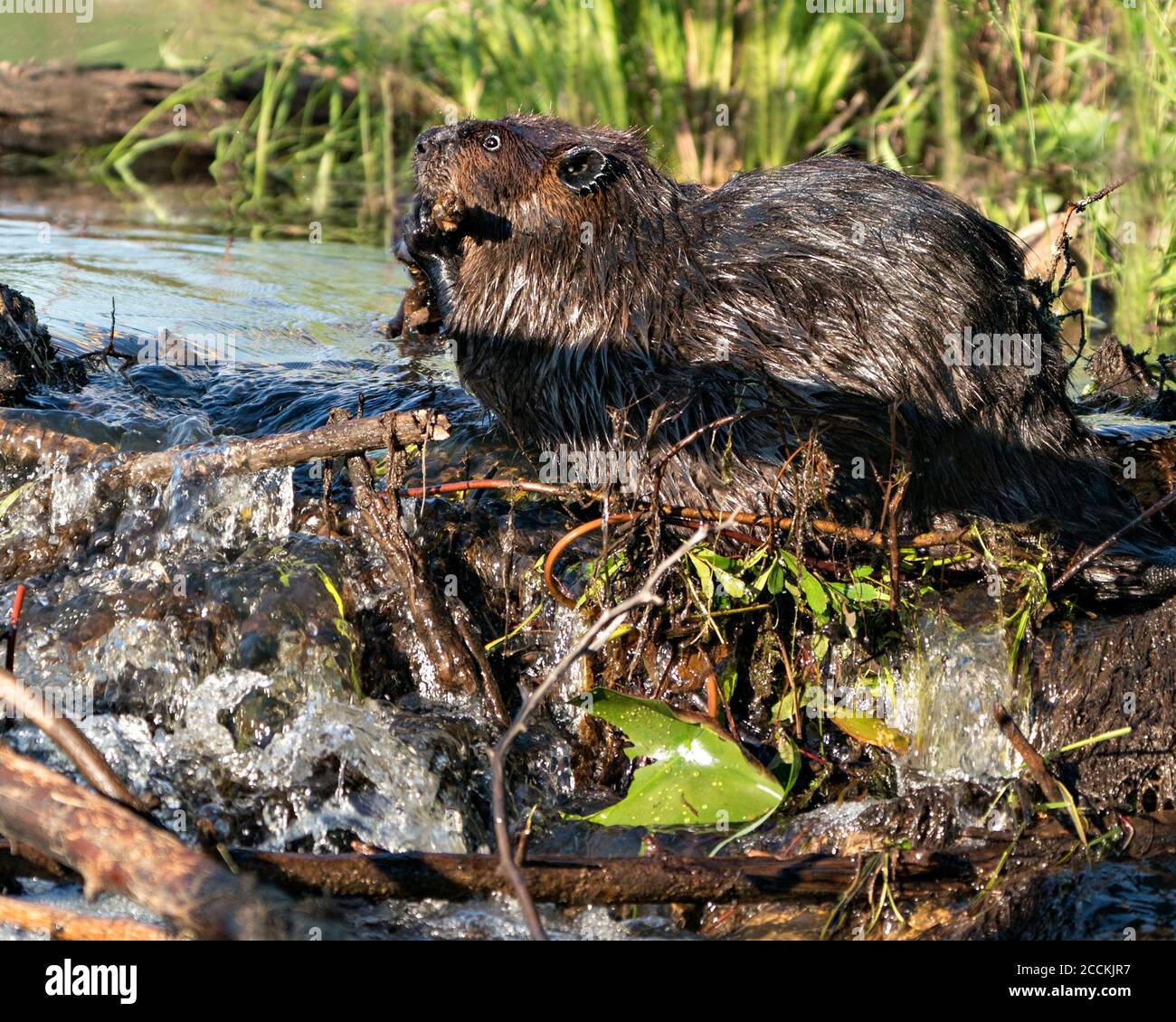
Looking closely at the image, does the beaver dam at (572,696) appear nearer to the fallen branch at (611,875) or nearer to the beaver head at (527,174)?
the fallen branch at (611,875)

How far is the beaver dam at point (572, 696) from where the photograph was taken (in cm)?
289

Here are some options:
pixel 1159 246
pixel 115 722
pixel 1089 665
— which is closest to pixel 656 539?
pixel 1089 665

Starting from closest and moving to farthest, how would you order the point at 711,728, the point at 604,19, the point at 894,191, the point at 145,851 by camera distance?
the point at 145,851 < the point at 711,728 < the point at 894,191 < the point at 604,19

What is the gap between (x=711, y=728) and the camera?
327 cm

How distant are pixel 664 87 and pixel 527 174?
4.72 metres

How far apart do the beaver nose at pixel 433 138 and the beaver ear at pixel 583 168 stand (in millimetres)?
386

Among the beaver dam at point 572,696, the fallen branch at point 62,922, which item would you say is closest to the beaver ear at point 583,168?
the beaver dam at point 572,696

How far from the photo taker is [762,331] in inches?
150

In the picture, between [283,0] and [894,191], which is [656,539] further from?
[283,0]

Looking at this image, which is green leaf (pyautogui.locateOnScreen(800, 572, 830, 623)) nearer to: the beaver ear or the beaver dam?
the beaver dam

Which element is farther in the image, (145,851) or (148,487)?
(148,487)

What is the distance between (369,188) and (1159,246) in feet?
16.1

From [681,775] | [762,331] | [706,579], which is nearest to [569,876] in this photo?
[681,775]

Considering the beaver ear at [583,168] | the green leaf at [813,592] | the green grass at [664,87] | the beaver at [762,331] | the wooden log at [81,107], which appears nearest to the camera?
the green leaf at [813,592]
